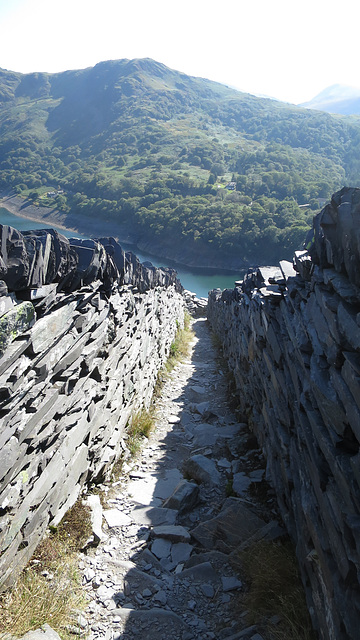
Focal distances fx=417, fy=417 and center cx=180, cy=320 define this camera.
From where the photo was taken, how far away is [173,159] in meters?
105

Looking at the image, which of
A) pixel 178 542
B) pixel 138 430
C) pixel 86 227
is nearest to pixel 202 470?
pixel 178 542

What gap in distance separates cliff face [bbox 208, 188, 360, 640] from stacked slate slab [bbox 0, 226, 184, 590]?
1.77 meters

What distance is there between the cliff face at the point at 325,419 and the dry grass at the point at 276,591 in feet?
0.33

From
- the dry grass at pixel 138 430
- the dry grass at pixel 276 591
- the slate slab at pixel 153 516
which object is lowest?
the dry grass at pixel 138 430

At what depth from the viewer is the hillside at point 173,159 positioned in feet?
168

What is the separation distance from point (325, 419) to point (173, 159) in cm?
11048

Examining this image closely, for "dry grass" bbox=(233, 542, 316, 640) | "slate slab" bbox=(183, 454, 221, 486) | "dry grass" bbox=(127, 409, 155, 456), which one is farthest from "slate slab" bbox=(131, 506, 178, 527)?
"dry grass" bbox=(127, 409, 155, 456)

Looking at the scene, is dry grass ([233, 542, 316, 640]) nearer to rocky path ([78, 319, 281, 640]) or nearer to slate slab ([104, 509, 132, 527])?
Result: rocky path ([78, 319, 281, 640])

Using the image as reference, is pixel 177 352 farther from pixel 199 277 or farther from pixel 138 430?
pixel 199 277

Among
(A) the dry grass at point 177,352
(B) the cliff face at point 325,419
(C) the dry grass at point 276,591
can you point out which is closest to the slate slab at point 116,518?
(C) the dry grass at point 276,591

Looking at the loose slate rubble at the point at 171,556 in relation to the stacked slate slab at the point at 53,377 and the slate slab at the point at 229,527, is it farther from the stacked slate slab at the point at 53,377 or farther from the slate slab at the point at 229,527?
the stacked slate slab at the point at 53,377

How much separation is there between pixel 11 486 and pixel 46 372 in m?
0.75

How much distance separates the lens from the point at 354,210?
2170mm

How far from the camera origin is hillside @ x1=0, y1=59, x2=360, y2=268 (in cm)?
5116
